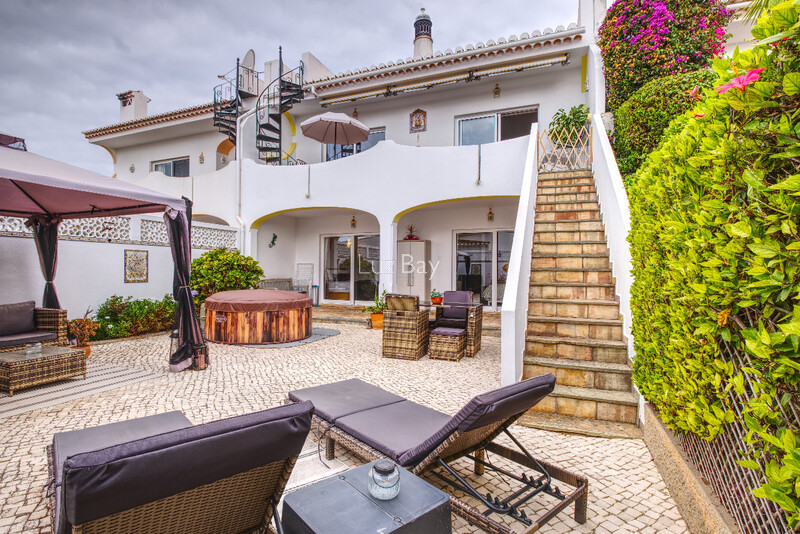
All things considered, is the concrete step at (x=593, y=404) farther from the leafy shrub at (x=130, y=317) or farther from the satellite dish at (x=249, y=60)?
the satellite dish at (x=249, y=60)

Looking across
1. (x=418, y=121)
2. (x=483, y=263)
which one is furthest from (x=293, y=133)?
(x=483, y=263)

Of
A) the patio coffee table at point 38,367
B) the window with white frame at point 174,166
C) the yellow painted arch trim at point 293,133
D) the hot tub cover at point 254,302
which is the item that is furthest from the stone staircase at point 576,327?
the window with white frame at point 174,166

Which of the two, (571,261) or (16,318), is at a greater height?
(571,261)

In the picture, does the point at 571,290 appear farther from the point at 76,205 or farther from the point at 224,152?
the point at 224,152

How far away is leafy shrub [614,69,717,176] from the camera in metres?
6.98

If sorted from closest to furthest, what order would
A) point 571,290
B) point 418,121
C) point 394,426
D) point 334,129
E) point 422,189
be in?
point 394,426
point 571,290
point 422,189
point 334,129
point 418,121

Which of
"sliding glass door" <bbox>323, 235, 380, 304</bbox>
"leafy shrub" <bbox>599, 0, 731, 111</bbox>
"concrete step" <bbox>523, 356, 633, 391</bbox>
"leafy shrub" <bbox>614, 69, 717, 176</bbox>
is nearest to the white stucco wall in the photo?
"sliding glass door" <bbox>323, 235, 380, 304</bbox>

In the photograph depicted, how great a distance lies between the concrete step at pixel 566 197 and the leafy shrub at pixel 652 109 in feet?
3.82

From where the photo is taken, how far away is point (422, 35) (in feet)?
42.3

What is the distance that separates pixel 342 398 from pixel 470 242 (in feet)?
28.2

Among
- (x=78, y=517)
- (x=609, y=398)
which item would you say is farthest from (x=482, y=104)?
(x=78, y=517)

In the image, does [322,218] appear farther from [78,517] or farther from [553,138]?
[78,517]

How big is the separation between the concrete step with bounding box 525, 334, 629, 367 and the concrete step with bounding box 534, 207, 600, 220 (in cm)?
275

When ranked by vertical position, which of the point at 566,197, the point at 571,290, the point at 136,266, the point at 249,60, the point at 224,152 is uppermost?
the point at 249,60
